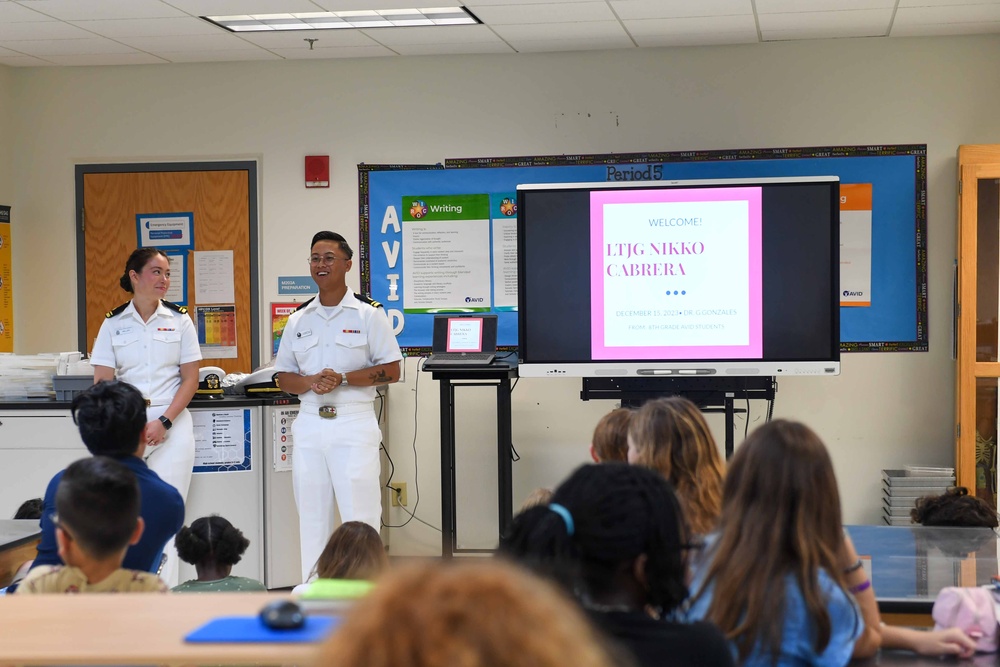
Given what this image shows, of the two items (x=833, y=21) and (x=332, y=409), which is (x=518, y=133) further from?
(x=332, y=409)

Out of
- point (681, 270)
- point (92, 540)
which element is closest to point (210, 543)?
point (92, 540)

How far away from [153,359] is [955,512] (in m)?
3.27

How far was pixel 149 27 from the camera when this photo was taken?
4855 mm

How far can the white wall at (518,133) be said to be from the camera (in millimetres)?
5199

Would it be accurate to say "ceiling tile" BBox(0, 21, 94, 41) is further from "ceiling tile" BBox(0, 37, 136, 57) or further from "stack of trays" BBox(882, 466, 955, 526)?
"stack of trays" BBox(882, 466, 955, 526)

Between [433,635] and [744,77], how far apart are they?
5.11 metres

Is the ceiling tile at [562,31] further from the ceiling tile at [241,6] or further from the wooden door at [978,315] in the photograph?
the wooden door at [978,315]

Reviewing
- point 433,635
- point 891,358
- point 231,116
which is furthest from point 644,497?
point 231,116

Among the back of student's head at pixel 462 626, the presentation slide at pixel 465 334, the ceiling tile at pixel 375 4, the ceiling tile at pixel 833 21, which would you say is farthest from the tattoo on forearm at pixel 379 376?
the back of student's head at pixel 462 626

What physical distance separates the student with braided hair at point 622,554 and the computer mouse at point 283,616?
318 mm

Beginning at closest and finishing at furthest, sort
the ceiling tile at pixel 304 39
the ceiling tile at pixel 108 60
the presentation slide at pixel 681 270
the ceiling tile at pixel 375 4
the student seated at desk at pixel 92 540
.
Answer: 1. the student seated at desk at pixel 92 540
2. the ceiling tile at pixel 375 4
3. the presentation slide at pixel 681 270
4. the ceiling tile at pixel 304 39
5. the ceiling tile at pixel 108 60

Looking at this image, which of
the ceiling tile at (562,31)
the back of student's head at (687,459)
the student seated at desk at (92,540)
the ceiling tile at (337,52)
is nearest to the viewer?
the student seated at desk at (92,540)

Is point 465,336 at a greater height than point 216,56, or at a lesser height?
lesser

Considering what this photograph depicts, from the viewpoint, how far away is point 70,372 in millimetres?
4648
